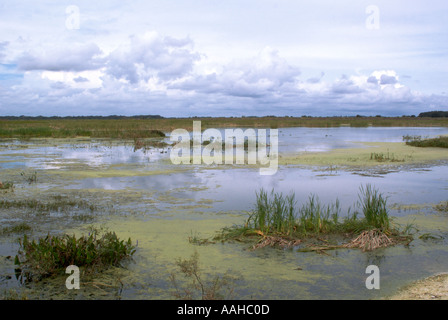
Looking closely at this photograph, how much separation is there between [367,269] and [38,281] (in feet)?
11.9

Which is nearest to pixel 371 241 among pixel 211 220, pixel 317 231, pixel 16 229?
pixel 317 231

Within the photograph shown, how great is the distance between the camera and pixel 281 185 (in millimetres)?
9539

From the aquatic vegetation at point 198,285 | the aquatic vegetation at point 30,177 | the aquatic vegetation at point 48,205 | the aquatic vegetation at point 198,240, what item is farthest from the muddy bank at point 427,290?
the aquatic vegetation at point 30,177

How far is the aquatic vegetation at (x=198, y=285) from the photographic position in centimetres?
382

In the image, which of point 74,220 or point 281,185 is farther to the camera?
point 281,185

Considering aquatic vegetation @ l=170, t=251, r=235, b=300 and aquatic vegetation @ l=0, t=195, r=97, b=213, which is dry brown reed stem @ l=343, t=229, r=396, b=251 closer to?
aquatic vegetation @ l=170, t=251, r=235, b=300

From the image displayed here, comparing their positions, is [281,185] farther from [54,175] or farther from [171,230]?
[54,175]

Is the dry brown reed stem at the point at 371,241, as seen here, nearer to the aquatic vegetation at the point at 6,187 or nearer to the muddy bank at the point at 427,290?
the muddy bank at the point at 427,290

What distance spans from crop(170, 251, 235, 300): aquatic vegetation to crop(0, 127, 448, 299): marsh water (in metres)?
0.06

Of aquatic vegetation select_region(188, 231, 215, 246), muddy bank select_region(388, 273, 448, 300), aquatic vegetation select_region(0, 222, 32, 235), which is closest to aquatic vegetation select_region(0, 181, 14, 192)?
aquatic vegetation select_region(0, 222, 32, 235)

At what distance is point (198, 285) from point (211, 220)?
245 centimetres

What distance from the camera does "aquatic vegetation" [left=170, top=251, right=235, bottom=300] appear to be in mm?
3820

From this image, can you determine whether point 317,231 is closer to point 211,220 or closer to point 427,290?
point 211,220
